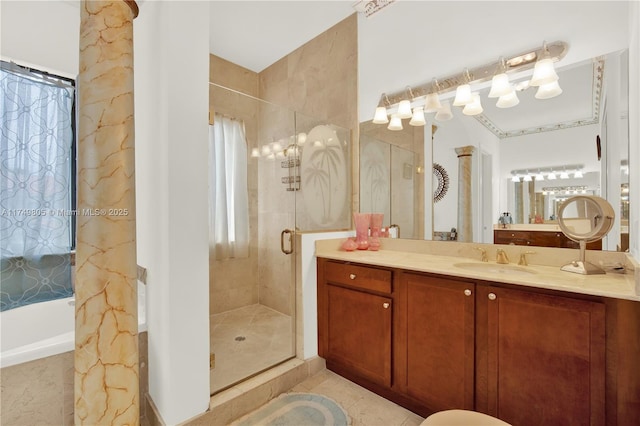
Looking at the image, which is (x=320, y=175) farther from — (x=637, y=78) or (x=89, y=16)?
(x=637, y=78)

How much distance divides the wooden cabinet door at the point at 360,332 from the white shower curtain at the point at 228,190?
0.81 m

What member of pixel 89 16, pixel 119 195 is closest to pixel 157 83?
pixel 89 16

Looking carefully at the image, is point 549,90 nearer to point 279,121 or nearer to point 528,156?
point 528,156

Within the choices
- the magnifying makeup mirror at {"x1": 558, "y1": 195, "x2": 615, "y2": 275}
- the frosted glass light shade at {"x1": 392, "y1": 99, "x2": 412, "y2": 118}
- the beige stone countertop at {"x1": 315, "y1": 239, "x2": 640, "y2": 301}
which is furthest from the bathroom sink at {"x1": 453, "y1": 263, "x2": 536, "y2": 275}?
the frosted glass light shade at {"x1": 392, "y1": 99, "x2": 412, "y2": 118}

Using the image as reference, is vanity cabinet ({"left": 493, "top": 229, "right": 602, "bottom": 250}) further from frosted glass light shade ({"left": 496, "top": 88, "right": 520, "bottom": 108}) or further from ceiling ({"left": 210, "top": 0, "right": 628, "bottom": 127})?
frosted glass light shade ({"left": 496, "top": 88, "right": 520, "bottom": 108})

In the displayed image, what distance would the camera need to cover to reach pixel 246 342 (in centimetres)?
222

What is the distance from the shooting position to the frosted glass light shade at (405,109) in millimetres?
2264

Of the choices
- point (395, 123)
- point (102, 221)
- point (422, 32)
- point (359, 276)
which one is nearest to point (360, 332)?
point (359, 276)

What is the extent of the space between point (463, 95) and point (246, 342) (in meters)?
2.52

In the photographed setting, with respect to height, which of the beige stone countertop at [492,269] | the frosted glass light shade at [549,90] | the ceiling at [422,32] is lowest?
the beige stone countertop at [492,269]

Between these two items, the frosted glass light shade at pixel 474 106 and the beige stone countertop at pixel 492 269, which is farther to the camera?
the frosted glass light shade at pixel 474 106

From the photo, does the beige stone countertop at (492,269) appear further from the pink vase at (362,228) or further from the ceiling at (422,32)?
the ceiling at (422,32)

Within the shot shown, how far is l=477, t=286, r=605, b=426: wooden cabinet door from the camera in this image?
1096mm

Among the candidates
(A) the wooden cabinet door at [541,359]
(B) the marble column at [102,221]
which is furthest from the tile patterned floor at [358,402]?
(B) the marble column at [102,221]
